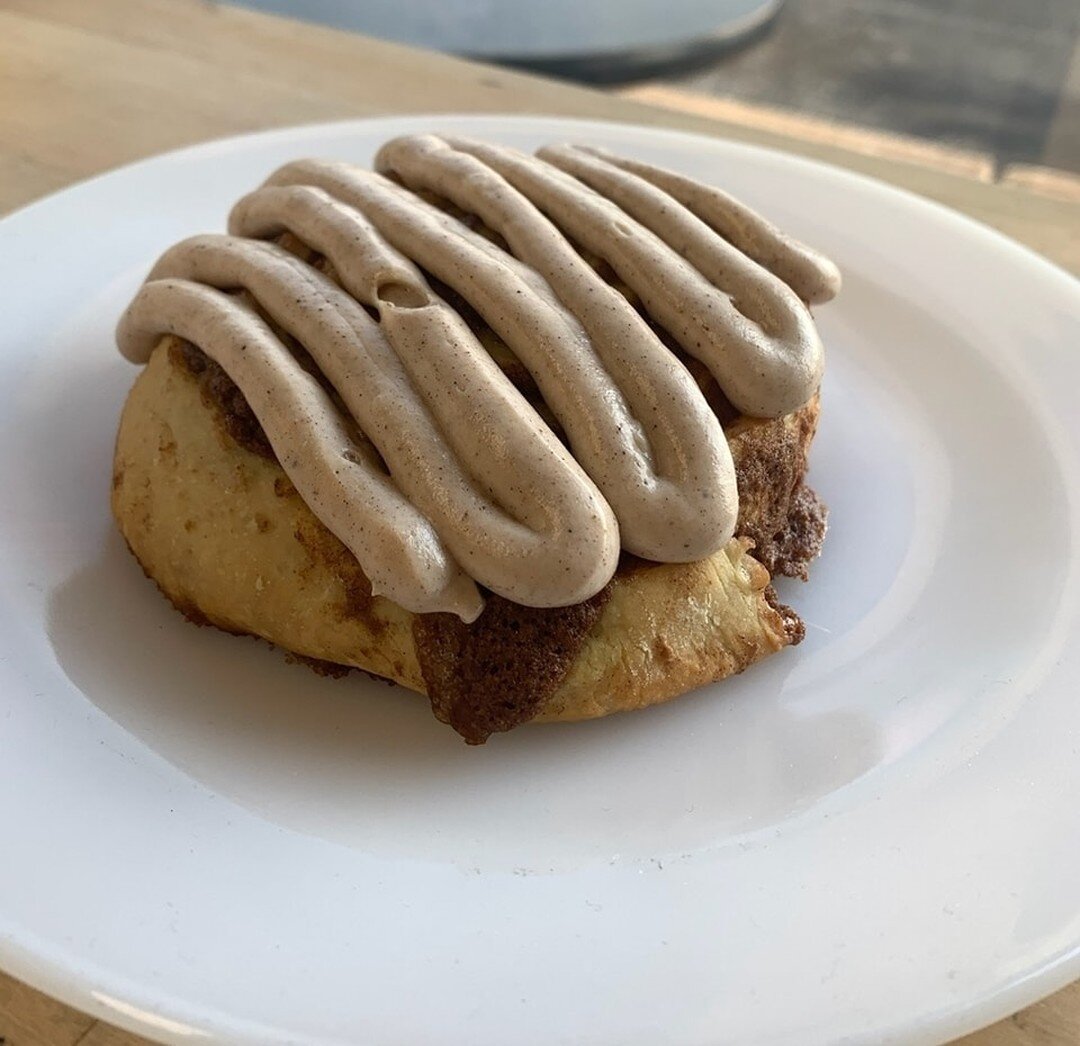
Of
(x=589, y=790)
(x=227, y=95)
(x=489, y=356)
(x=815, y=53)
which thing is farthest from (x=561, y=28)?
A: (x=589, y=790)

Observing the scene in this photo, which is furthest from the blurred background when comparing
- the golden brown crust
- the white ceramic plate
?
the golden brown crust

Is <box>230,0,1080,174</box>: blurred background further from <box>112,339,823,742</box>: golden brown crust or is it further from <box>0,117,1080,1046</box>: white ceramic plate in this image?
<box>112,339,823,742</box>: golden brown crust

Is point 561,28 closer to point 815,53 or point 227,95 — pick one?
point 815,53

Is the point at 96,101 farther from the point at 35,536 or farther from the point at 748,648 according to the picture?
the point at 748,648

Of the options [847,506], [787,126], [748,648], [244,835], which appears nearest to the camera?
[244,835]

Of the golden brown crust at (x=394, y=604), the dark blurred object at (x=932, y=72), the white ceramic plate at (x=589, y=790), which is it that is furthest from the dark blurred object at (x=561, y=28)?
the golden brown crust at (x=394, y=604)

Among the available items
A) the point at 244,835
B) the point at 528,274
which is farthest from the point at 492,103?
the point at 244,835

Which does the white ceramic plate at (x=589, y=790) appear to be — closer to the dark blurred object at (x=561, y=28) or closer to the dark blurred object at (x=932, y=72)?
the dark blurred object at (x=561, y=28)
